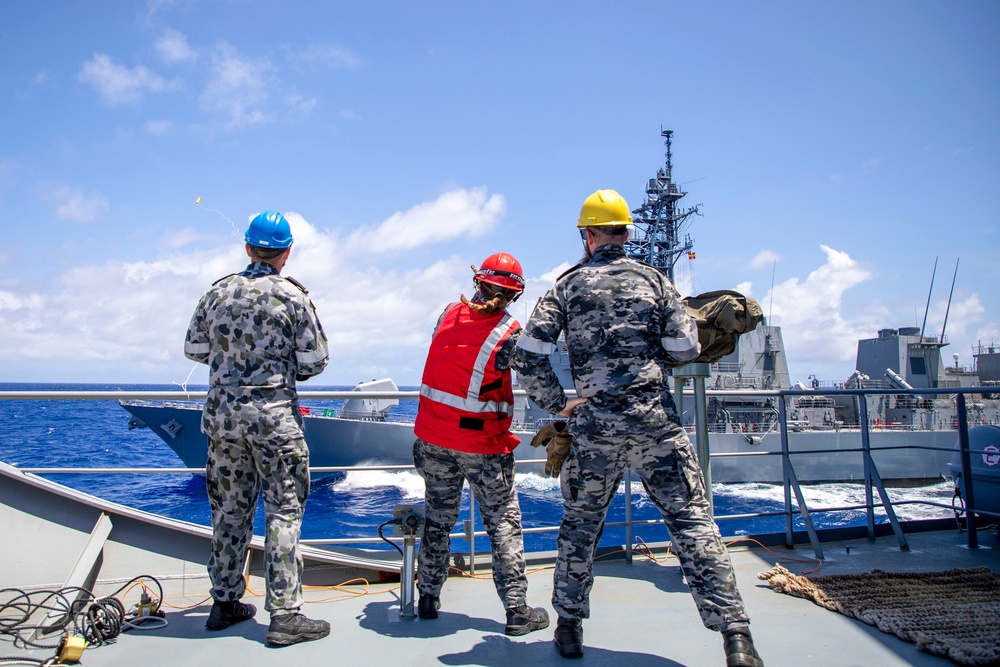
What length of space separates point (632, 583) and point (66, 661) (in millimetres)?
2419

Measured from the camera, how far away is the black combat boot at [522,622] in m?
2.41

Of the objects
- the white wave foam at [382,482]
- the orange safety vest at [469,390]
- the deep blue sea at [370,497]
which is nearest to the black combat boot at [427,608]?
the orange safety vest at [469,390]

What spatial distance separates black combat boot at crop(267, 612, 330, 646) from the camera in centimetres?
227

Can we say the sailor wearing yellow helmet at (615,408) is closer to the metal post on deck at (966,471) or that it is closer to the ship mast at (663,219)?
the metal post on deck at (966,471)

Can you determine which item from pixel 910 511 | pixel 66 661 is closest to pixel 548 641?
pixel 66 661

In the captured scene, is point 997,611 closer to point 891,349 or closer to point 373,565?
point 373,565

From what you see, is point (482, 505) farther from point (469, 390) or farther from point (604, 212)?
point (604, 212)

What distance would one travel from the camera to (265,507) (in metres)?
2.31

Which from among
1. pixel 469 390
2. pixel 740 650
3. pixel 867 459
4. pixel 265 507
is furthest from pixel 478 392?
pixel 867 459

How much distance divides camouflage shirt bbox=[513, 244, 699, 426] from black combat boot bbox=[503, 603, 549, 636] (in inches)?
34.1

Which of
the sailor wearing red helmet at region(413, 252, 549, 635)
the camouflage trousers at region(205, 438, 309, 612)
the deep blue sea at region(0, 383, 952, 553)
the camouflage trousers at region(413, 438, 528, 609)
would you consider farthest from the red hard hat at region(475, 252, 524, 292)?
the deep blue sea at region(0, 383, 952, 553)

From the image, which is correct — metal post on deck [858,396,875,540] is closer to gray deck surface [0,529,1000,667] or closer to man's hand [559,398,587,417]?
gray deck surface [0,529,1000,667]

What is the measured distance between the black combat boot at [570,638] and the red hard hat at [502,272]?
128 cm

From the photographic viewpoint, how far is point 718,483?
27.1 metres
